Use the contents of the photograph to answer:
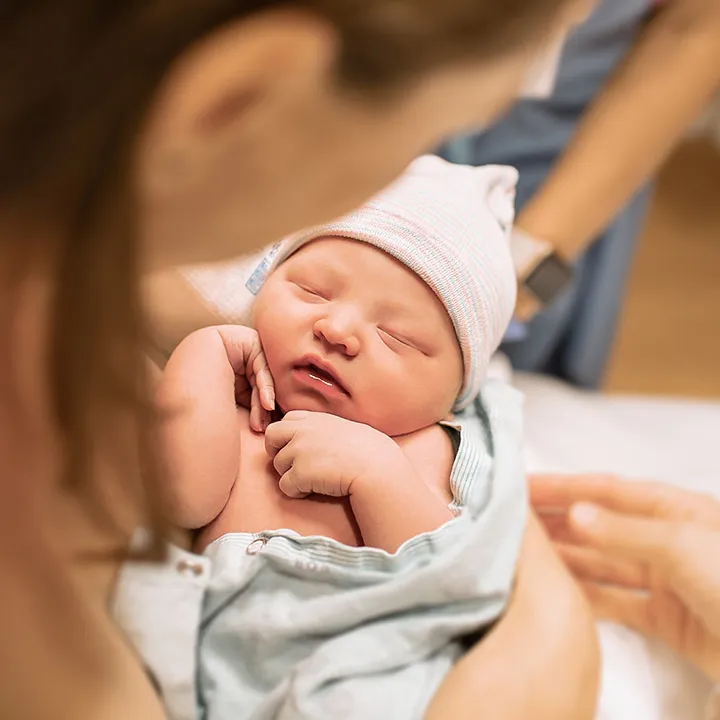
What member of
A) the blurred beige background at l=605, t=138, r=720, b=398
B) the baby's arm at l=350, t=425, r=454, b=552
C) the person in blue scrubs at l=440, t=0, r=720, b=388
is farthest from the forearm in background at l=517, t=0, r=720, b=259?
the baby's arm at l=350, t=425, r=454, b=552

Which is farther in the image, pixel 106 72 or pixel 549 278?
pixel 549 278

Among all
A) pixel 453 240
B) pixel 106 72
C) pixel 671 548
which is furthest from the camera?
pixel 671 548

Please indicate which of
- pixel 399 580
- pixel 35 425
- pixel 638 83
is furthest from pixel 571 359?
pixel 35 425

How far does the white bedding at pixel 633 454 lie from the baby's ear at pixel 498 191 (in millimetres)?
401

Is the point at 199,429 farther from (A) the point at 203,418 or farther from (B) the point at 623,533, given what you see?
(B) the point at 623,533

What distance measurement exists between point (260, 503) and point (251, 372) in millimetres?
46

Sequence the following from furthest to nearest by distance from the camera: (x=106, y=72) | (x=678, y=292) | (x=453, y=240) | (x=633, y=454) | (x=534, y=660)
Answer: (x=678, y=292) → (x=633, y=454) → (x=534, y=660) → (x=453, y=240) → (x=106, y=72)

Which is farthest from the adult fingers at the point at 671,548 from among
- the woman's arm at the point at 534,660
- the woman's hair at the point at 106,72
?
the woman's hair at the point at 106,72

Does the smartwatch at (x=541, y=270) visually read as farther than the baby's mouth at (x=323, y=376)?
Yes

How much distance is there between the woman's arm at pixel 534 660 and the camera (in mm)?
377

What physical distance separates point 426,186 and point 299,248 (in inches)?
2.1

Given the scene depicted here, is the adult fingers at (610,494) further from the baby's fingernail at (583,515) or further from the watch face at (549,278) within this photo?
the watch face at (549,278)

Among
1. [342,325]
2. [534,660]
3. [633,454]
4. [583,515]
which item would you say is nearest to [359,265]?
[342,325]

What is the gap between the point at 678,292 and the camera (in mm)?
962
